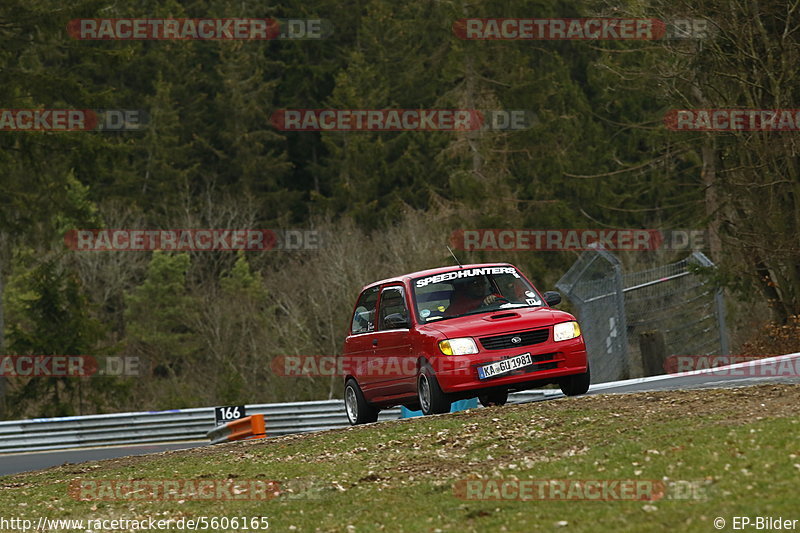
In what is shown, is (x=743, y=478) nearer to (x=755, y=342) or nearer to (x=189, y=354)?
(x=755, y=342)

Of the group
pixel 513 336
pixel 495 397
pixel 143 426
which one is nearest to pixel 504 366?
pixel 513 336

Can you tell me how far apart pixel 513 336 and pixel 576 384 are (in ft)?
4.19

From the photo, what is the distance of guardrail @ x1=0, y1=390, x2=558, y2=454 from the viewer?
2589 cm

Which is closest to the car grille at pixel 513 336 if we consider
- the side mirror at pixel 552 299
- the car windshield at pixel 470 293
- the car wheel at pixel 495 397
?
the car wheel at pixel 495 397

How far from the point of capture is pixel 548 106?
48.9m

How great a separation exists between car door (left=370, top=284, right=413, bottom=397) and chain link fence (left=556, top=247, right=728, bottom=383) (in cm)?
606

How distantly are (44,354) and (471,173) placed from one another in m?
17.3

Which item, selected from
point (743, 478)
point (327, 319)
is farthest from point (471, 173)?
point (743, 478)

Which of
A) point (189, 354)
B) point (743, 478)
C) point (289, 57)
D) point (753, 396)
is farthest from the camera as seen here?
point (289, 57)

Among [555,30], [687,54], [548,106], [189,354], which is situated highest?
[555,30]

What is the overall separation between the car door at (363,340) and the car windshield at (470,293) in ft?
3.53

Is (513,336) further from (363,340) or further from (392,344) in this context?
(363,340)

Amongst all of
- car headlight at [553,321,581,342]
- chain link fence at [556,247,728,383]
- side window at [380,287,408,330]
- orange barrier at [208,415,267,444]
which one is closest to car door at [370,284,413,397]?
side window at [380,287,408,330]

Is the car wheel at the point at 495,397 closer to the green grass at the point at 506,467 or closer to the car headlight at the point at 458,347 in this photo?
the car headlight at the point at 458,347
